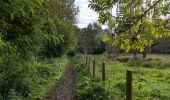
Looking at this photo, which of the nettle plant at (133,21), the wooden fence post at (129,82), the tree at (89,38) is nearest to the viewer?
the nettle plant at (133,21)

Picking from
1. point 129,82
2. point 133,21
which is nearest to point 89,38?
point 129,82

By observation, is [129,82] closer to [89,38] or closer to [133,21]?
[133,21]

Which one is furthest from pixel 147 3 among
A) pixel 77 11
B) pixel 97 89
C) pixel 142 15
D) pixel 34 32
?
pixel 77 11

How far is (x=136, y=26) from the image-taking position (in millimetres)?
6945

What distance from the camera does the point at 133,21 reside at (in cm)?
669

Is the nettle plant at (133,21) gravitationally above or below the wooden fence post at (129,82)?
above

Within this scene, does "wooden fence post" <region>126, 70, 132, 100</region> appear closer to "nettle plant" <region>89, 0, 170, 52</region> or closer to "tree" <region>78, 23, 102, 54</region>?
"nettle plant" <region>89, 0, 170, 52</region>

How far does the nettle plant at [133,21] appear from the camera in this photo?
663 cm

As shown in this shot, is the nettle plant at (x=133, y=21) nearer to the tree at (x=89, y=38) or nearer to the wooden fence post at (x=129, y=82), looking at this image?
the wooden fence post at (x=129, y=82)

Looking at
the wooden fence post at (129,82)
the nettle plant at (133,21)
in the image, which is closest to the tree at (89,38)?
the wooden fence post at (129,82)

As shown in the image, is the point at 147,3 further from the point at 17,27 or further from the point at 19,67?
the point at 19,67

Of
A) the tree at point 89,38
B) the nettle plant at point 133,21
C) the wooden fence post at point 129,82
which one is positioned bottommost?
the wooden fence post at point 129,82

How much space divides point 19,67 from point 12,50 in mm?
2270

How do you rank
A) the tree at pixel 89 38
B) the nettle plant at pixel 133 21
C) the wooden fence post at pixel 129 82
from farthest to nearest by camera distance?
1. the tree at pixel 89 38
2. the wooden fence post at pixel 129 82
3. the nettle plant at pixel 133 21
